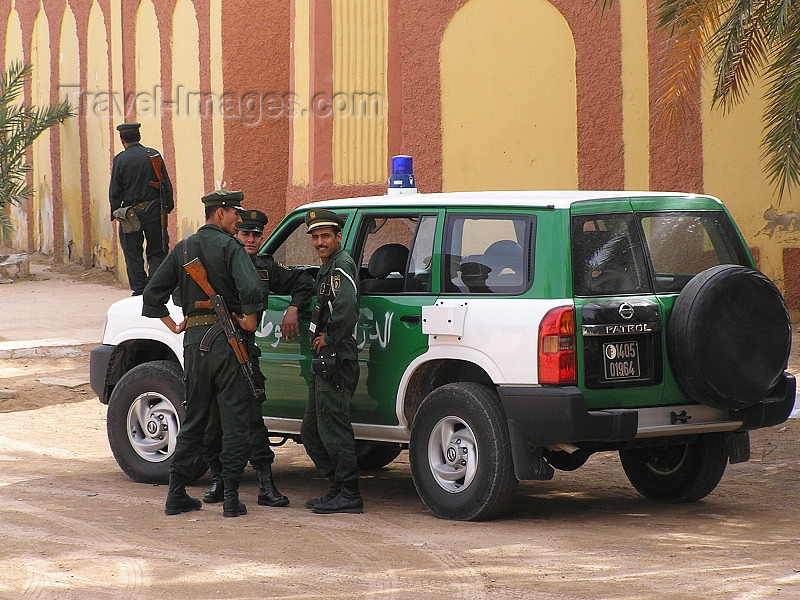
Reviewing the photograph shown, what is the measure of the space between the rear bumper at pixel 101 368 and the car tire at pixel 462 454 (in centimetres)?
257

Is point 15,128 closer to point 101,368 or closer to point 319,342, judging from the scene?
point 101,368

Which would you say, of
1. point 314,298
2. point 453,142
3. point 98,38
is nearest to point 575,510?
point 314,298

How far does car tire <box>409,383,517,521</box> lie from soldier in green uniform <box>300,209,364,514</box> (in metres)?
0.44

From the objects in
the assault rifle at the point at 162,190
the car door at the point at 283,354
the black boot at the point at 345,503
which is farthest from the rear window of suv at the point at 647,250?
the assault rifle at the point at 162,190

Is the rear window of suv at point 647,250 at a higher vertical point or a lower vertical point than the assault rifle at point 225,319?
higher

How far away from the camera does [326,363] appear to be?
7305 millimetres

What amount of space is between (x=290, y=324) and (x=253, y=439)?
0.74 metres

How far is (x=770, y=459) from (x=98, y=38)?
17.8 m

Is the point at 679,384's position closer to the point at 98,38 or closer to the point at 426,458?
the point at 426,458

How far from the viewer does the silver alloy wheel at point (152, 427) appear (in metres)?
8.52

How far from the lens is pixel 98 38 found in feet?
78.4

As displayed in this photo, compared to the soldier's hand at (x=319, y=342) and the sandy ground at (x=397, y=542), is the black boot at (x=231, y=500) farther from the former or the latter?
the soldier's hand at (x=319, y=342)

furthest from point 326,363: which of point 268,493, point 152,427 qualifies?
point 152,427

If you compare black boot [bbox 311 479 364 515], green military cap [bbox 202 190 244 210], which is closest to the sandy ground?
black boot [bbox 311 479 364 515]
